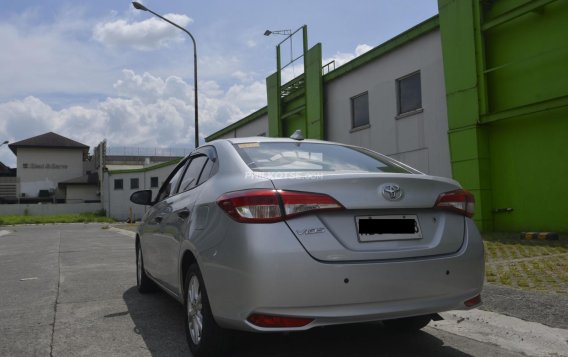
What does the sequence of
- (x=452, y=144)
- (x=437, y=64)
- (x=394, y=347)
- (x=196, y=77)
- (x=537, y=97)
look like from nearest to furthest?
(x=394, y=347), (x=537, y=97), (x=452, y=144), (x=437, y=64), (x=196, y=77)

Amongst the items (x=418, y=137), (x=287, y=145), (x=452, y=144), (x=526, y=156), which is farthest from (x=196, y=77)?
(x=287, y=145)

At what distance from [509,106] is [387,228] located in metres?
9.71

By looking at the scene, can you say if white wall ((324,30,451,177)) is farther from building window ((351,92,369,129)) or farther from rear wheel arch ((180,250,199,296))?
rear wheel arch ((180,250,199,296))

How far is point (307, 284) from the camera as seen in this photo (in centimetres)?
288

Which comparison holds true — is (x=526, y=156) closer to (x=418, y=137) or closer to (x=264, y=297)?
(x=418, y=137)

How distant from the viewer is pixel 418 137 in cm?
1433

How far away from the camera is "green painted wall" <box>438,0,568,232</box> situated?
10555 millimetres

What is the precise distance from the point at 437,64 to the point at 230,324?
39.6 feet

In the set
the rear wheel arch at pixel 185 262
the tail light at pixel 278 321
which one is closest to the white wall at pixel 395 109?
the rear wheel arch at pixel 185 262

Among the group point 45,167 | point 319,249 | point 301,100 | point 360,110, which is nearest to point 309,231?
point 319,249

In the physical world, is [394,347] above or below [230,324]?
below

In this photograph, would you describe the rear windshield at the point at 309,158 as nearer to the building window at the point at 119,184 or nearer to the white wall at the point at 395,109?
the white wall at the point at 395,109

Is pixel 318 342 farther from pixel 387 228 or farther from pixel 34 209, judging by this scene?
pixel 34 209

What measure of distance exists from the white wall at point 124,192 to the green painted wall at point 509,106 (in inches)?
1467
